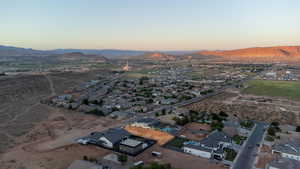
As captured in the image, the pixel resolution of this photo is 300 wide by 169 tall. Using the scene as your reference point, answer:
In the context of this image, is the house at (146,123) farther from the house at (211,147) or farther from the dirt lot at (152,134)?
the house at (211,147)

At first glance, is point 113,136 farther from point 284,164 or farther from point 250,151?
point 284,164

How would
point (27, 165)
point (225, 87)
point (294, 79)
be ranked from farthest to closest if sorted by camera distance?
point (294, 79), point (225, 87), point (27, 165)

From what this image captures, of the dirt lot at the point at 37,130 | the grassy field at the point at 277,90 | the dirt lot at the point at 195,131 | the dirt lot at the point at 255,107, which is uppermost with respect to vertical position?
the grassy field at the point at 277,90

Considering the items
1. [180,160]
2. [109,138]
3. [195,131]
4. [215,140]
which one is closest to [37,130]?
[109,138]

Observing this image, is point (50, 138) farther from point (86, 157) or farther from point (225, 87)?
point (225, 87)

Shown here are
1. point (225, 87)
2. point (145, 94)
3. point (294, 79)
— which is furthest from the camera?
point (294, 79)

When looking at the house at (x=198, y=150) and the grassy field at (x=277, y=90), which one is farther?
the grassy field at (x=277, y=90)

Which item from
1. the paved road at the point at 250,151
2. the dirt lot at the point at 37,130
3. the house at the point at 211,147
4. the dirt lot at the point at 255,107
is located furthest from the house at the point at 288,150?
the dirt lot at the point at 37,130

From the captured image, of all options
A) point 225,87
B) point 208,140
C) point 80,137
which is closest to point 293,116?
point 208,140
